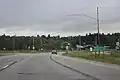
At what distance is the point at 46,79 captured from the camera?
1875 cm

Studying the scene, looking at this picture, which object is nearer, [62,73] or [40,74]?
[40,74]

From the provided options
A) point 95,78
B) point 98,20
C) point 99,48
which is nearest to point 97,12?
point 98,20

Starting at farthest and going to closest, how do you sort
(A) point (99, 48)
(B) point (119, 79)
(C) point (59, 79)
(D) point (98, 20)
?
(A) point (99, 48) < (D) point (98, 20) < (C) point (59, 79) < (B) point (119, 79)

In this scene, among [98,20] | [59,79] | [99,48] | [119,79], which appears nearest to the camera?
[119,79]

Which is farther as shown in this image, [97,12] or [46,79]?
[97,12]

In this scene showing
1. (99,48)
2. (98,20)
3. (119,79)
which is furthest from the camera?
(99,48)

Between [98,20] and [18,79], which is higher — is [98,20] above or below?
above

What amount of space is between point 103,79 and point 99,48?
33528 millimetres

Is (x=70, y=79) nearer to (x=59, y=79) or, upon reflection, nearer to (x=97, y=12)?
(x=59, y=79)

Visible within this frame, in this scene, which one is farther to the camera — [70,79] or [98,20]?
[98,20]

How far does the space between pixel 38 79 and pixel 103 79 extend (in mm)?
3652

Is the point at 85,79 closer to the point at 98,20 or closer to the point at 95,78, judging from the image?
the point at 95,78

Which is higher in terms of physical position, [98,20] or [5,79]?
[98,20]

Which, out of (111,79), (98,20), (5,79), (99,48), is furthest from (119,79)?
(99,48)
